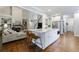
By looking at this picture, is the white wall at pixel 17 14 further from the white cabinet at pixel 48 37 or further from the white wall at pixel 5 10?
the white cabinet at pixel 48 37

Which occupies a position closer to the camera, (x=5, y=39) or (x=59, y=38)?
(x=5, y=39)

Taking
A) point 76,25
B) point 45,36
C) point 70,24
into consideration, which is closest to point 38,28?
point 45,36

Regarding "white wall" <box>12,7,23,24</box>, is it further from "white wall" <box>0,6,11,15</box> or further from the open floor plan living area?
"white wall" <box>0,6,11,15</box>

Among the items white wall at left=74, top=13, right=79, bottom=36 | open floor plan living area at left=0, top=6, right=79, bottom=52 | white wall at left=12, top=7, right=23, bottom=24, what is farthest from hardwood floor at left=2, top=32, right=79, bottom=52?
white wall at left=12, top=7, right=23, bottom=24

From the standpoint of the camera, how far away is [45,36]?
2.75 metres

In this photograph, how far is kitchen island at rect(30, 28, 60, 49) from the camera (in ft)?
8.92

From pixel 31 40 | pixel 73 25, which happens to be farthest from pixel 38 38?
pixel 73 25

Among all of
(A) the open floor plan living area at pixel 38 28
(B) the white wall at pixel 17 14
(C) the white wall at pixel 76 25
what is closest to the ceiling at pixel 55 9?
(A) the open floor plan living area at pixel 38 28

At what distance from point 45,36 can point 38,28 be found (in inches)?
10.1

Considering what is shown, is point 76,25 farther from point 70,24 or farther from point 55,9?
point 55,9

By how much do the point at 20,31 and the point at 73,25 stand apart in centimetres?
125

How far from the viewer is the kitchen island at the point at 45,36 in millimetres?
2719
